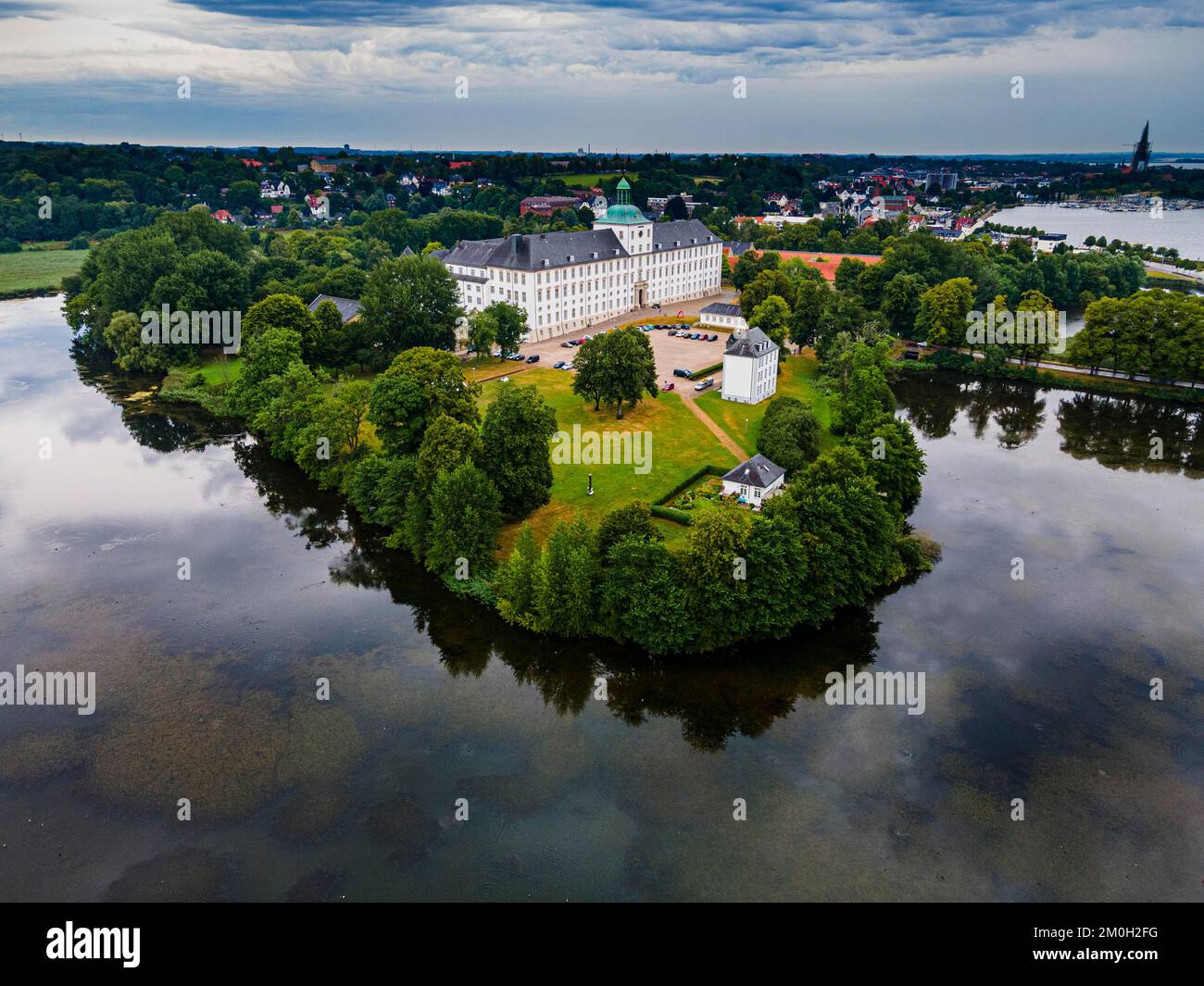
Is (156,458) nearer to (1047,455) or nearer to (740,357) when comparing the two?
(740,357)

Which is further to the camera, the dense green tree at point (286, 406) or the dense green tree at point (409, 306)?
the dense green tree at point (409, 306)

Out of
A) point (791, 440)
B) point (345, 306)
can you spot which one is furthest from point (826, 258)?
point (791, 440)

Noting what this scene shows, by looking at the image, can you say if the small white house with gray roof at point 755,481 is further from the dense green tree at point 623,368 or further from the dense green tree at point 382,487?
the dense green tree at point 382,487

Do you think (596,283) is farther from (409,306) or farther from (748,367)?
(748,367)

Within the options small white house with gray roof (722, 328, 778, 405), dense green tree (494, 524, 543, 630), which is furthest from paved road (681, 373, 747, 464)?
dense green tree (494, 524, 543, 630)

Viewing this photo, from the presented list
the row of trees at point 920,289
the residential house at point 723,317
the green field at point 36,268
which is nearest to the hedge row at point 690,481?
the row of trees at point 920,289
